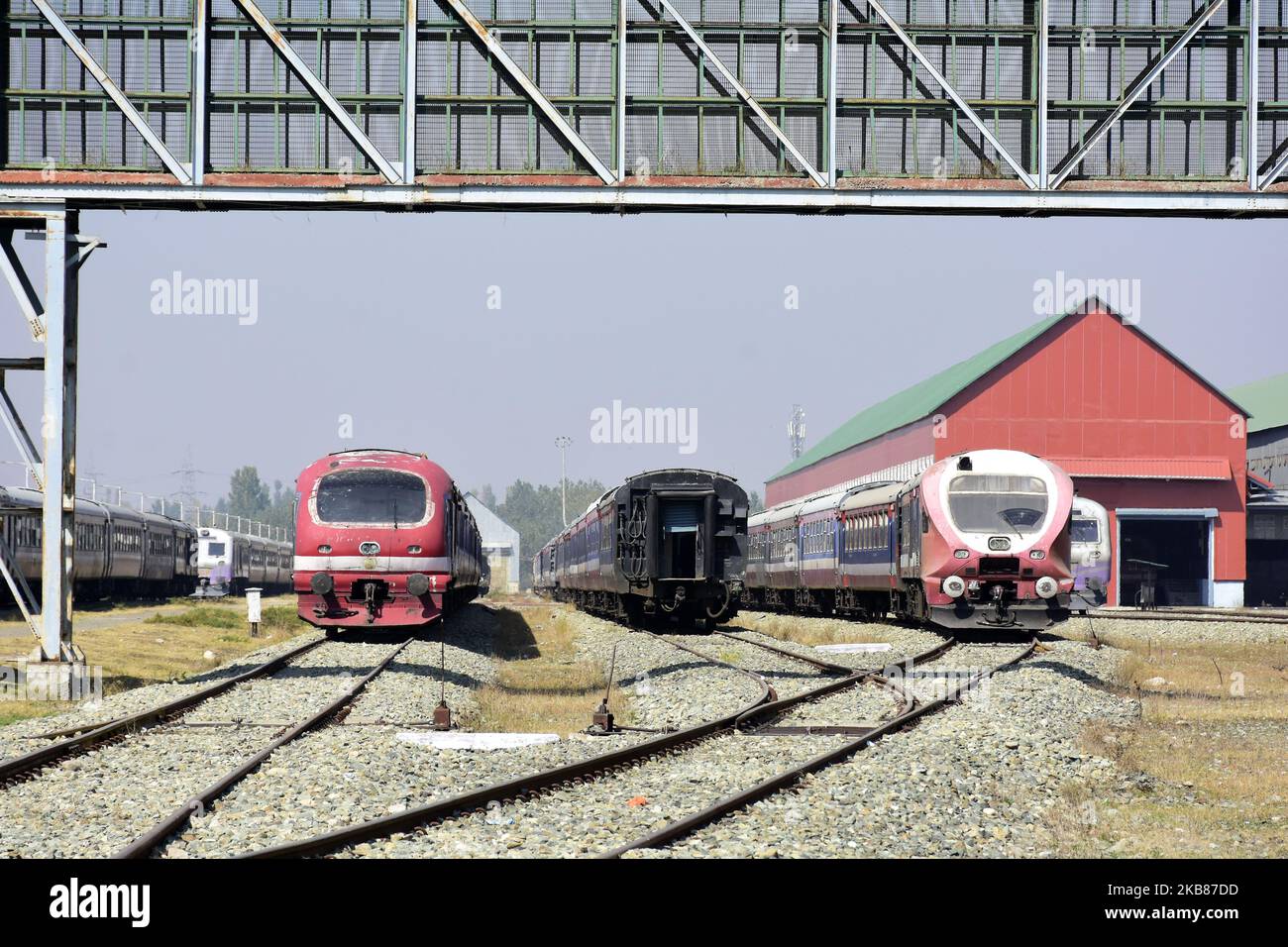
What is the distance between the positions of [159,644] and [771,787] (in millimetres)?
22343

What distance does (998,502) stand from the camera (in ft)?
77.8

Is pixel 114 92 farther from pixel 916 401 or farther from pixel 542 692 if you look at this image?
pixel 916 401

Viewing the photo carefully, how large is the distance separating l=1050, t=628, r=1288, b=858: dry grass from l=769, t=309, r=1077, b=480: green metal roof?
1389 inches

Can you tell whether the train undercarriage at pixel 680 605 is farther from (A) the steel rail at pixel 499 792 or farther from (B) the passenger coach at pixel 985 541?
(A) the steel rail at pixel 499 792

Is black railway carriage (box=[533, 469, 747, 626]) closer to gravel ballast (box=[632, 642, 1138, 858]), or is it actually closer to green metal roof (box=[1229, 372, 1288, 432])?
gravel ballast (box=[632, 642, 1138, 858])

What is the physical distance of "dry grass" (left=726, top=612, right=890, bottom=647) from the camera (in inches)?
1128

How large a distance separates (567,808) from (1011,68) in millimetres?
12142

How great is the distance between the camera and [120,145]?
17906 mm

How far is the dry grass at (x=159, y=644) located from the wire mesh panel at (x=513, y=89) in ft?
26.3

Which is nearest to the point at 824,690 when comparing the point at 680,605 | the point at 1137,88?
the point at 1137,88

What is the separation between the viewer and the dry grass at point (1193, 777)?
9008mm
